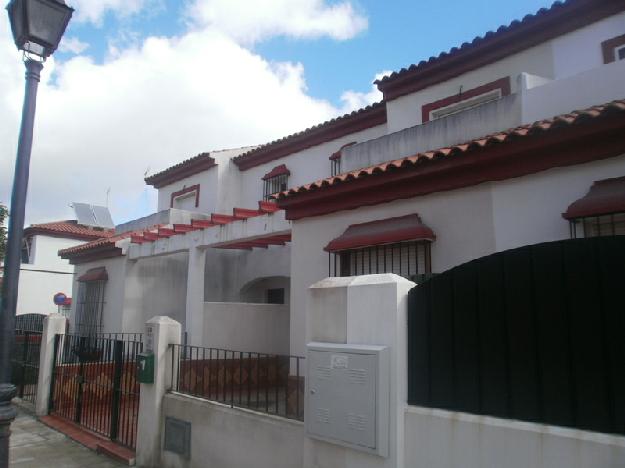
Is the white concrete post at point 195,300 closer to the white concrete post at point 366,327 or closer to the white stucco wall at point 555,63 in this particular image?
the white stucco wall at point 555,63

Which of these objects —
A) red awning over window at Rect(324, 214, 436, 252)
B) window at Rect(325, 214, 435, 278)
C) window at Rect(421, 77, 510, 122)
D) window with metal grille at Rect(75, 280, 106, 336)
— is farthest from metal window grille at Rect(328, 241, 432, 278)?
window with metal grille at Rect(75, 280, 106, 336)

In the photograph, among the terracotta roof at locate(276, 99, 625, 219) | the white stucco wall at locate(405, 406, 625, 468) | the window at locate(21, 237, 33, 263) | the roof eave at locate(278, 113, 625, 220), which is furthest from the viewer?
the window at locate(21, 237, 33, 263)

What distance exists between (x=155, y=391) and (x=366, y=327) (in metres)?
3.95

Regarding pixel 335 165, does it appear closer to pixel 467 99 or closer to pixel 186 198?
pixel 467 99

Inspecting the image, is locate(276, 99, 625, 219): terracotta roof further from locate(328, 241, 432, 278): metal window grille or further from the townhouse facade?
locate(328, 241, 432, 278): metal window grille

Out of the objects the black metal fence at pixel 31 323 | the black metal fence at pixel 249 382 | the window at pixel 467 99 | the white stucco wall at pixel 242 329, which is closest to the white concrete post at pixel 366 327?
the black metal fence at pixel 249 382

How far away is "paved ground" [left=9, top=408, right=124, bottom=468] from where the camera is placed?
6809 mm

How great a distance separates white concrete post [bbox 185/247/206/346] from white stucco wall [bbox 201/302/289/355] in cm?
15

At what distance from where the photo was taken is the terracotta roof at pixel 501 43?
7777mm

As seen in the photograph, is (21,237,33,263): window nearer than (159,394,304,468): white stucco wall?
No

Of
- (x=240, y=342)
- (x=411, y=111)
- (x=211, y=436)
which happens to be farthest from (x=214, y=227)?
(x=211, y=436)

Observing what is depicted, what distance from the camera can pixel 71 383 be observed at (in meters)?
9.37

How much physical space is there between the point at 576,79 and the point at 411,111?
3.86 m

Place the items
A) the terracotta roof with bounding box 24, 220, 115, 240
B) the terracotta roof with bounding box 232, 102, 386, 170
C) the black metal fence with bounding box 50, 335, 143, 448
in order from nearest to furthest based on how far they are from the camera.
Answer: the black metal fence with bounding box 50, 335, 143, 448 < the terracotta roof with bounding box 232, 102, 386, 170 < the terracotta roof with bounding box 24, 220, 115, 240
